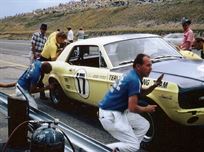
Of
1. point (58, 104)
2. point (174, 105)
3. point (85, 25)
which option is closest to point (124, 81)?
point (174, 105)

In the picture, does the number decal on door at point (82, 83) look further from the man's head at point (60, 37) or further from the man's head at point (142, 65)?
the man's head at point (142, 65)

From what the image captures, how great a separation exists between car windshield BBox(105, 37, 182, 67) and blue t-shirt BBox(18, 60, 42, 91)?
1.29 metres

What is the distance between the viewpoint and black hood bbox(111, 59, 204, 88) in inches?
244

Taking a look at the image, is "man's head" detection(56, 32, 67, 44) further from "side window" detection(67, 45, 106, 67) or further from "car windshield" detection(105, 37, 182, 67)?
"car windshield" detection(105, 37, 182, 67)

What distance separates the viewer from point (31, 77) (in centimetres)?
812

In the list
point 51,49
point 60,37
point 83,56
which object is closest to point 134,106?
point 83,56

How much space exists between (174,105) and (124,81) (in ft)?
3.25

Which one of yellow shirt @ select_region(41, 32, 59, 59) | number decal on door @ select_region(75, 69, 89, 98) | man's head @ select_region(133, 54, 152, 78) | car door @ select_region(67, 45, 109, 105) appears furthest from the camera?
A: yellow shirt @ select_region(41, 32, 59, 59)

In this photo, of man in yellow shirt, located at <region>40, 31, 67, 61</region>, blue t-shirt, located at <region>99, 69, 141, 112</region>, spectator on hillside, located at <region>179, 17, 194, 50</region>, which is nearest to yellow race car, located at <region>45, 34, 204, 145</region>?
blue t-shirt, located at <region>99, 69, 141, 112</region>

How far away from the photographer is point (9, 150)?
5.55 metres

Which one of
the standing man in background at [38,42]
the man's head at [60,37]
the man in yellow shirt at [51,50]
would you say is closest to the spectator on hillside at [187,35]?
the man's head at [60,37]

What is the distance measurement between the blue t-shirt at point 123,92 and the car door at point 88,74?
5.82 feet

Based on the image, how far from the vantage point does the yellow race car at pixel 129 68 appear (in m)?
6.09

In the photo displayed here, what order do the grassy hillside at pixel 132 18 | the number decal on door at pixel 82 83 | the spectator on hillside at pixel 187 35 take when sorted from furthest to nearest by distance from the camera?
the grassy hillside at pixel 132 18 → the spectator on hillside at pixel 187 35 → the number decal on door at pixel 82 83
